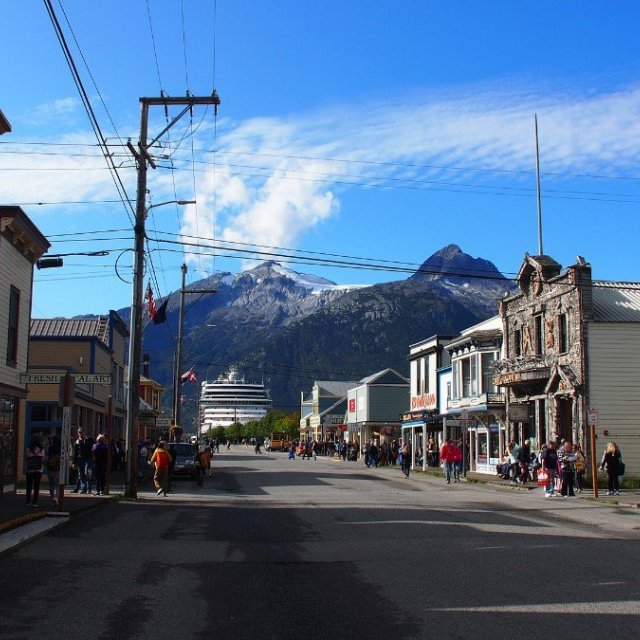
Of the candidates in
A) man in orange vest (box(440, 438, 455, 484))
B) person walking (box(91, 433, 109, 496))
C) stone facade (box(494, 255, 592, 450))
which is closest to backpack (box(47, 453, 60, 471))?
person walking (box(91, 433, 109, 496))

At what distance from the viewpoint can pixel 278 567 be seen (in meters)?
11.6

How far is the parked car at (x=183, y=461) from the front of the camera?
36781mm

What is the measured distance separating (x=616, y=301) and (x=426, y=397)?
23.1m

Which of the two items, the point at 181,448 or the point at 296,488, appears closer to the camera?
the point at 296,488

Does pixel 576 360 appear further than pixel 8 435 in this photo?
Yes

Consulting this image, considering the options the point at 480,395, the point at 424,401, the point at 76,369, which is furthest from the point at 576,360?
the point at 424,401

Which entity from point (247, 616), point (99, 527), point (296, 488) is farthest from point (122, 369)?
point (247, 616)

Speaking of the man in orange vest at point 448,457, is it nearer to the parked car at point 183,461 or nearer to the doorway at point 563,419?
the doorway at point 563,419

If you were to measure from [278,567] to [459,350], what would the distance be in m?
39.1

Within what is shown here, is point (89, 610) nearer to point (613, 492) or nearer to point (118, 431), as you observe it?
point (613, 492)

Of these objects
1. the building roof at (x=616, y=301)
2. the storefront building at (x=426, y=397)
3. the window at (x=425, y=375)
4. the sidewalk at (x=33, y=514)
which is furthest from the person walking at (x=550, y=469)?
the window at (x=425, y=375)

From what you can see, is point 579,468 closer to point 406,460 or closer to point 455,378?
point 406,460

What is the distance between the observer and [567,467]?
27031 mm

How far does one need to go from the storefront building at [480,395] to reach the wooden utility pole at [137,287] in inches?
834
